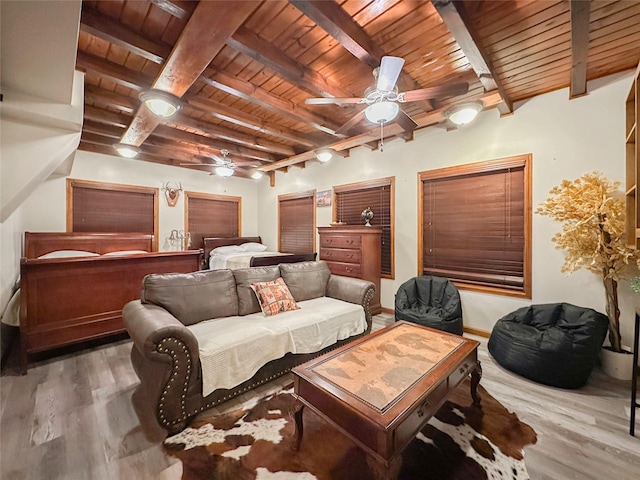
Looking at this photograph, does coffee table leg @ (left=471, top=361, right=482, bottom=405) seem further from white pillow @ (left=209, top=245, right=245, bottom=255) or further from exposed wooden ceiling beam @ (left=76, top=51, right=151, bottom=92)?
white pillow @ (left=209, top=245, right=245, bottom=255)

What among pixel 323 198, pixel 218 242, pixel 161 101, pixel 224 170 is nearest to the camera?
pixel 161 101

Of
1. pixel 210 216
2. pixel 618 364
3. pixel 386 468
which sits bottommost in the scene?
pixel 618 364

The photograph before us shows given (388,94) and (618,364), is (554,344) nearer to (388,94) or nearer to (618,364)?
(618,364)

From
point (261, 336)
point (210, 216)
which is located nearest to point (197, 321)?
point (261, 336)

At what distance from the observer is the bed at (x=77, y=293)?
2562mm

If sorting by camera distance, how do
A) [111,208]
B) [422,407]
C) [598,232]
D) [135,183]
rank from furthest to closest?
[135,183]
[111,208]
[598,232]
[422,407]

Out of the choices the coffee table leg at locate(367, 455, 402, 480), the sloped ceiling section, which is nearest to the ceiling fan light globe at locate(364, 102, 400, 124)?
the sloped ceiling section

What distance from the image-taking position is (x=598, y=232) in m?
2.36

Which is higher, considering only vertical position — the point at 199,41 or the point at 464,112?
the point at 199,41

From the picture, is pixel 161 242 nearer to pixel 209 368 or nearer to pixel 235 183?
pixel 235 183

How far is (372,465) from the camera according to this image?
1.18 metres

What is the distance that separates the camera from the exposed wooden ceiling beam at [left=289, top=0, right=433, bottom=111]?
5.49 ft

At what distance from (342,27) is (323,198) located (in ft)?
11.5

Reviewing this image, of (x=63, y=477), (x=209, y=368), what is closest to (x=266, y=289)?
(x=209, y=368)
